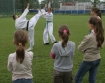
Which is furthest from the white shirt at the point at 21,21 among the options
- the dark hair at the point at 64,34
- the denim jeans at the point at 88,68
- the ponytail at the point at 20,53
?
the ponytail at the point at 20,53

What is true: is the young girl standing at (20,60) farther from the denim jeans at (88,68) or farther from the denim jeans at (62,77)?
the denim jeans at (88,68)

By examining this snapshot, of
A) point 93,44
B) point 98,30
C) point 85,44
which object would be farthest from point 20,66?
point 98,30

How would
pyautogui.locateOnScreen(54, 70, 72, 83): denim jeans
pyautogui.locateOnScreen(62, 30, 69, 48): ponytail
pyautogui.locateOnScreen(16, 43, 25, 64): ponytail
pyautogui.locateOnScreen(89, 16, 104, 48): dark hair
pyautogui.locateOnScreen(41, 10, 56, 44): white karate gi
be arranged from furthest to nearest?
pyautogui.locateOnScreen(41, 10, 56, 44): white karate gi
pyautogui.locateOnScreen(89, 16, 104, 48): dark hair
pyautogui.locateOnScreen(54, 70, 72, 83): denim jeans
pyautogui.locateOnScreen(62, 30, 69, 48): ponytail
pyautogui.locateOnScreen(16, 43, 25, 64): ponytail

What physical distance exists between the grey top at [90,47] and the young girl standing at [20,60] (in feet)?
3.97

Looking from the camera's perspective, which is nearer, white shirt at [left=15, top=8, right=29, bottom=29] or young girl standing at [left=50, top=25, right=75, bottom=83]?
young girl standing at [left=50, top=25, right=75, bottom=83]

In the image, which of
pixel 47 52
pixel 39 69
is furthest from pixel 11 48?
pixel 39 69

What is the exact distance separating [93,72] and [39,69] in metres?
2.63

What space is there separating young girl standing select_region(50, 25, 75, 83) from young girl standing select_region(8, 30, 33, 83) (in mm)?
667

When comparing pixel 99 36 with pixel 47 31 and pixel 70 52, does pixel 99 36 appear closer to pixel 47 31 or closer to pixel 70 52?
pixel 70 52

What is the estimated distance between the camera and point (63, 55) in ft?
14.6

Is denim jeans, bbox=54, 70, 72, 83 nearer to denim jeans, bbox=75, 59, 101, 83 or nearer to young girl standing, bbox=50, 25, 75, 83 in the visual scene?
young girl standing, bbox=50, 25, 75, 83

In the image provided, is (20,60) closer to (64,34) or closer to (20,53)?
(20,53)

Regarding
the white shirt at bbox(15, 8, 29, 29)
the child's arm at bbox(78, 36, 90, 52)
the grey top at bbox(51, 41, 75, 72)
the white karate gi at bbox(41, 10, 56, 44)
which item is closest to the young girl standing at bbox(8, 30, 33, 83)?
the grey top at bbox(51, 41, 75, 72)

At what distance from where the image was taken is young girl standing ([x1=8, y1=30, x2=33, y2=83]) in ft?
12.4
